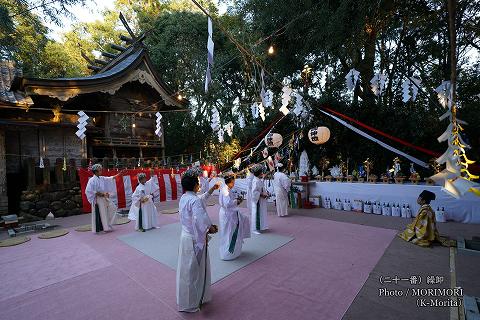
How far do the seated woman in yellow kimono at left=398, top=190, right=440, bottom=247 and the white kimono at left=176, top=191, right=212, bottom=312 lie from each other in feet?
14.8

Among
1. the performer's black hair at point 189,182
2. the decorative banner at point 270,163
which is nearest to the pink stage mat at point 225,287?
the performer's black hair at point 189,182

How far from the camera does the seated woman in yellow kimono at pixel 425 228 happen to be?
485cm

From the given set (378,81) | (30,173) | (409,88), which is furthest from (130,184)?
(409,88)

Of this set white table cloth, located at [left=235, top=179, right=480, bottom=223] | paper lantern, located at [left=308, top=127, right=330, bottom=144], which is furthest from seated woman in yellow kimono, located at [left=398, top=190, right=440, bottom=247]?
paper lantern, located at [left=308, top=127, right=330, bottom=144]

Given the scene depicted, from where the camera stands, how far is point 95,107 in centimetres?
1283

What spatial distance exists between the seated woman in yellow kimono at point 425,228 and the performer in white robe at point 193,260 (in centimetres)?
450

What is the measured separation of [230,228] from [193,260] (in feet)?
5.19

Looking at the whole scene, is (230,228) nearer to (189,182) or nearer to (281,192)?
(189,182)

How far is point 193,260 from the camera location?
120 inches

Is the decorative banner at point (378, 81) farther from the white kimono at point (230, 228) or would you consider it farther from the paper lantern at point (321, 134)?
the white kimono at point (230, 228)

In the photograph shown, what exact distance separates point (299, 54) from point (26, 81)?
1090cm

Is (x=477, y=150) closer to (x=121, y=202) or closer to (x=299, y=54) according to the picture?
(x=299, y=54)

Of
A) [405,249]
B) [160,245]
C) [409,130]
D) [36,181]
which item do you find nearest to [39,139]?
[36,181]

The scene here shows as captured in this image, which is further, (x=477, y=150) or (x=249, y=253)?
(x=477, y=150)
